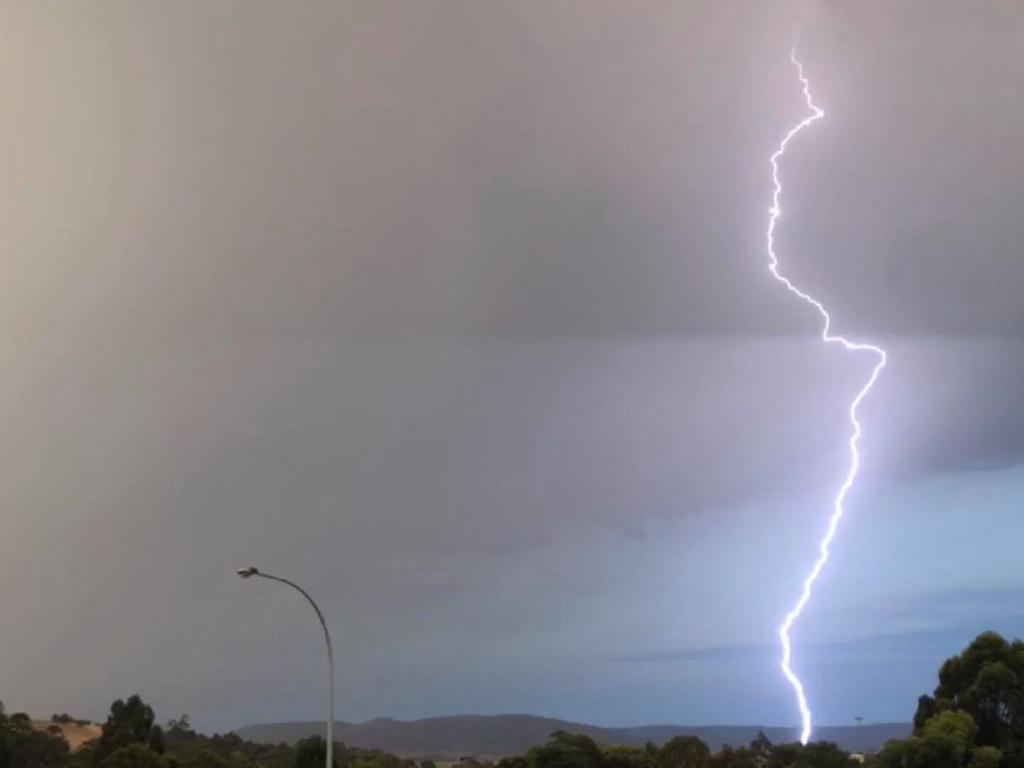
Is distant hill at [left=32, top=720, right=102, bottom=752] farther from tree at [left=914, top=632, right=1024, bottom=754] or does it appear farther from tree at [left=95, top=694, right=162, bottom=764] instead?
tree at [left=914, top=632, right=1024, bottom=754]

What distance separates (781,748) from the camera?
A: 2490 inches

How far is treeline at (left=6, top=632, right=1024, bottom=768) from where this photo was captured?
47406 millimetres

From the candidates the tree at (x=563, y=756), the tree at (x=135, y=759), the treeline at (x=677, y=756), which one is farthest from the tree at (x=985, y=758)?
the tree at (x=135, y=759)

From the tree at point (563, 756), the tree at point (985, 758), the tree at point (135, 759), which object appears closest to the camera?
the tree at point (985, 758)

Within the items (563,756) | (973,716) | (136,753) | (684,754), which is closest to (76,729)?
(136,753)

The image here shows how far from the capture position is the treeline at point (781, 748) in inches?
1866

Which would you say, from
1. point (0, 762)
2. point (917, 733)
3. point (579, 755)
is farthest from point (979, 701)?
point (0, 762)

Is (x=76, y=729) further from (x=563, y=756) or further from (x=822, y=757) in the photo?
(x=822, y=757)

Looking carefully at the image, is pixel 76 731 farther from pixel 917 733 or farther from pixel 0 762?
pixel 917 733

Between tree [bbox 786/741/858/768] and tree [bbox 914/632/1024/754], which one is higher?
tree [bbox 914/632/1024/754]

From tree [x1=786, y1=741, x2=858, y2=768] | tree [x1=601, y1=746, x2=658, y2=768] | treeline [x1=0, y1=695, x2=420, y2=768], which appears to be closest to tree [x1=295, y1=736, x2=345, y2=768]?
treeline [x1=0, y1=695, x2=420, y2=768]

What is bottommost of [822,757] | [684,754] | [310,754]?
[822,757]

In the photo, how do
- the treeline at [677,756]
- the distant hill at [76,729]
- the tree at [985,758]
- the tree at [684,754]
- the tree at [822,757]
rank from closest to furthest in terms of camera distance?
the tree at [985,758]
the treeline at [677,756]
the tree at [822,757]
the tree at [684,754]
the distant hill at [76,729]

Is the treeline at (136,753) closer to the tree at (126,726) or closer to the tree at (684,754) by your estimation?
the tree at (126,726)
